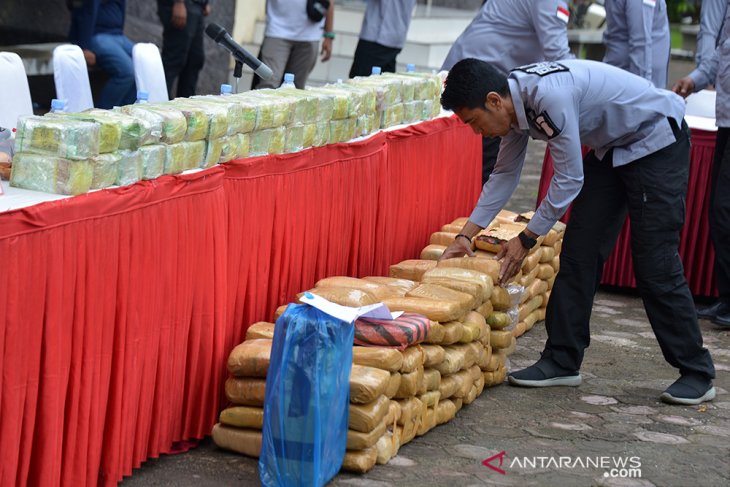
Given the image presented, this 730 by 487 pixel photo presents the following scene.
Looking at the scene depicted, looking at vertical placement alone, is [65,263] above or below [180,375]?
above

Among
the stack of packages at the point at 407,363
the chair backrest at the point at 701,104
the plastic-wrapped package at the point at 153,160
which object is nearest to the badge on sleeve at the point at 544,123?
the stack of packages at the point at 407,363

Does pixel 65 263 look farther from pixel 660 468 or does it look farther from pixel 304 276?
pixel 660 468

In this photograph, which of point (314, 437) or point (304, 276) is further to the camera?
point (304, 276)

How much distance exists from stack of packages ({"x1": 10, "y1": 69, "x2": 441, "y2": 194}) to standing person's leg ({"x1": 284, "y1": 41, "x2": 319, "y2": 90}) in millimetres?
3802

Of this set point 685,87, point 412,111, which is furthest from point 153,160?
point 685,87

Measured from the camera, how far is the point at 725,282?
22.2 ft

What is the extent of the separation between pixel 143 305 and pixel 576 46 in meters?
15.3

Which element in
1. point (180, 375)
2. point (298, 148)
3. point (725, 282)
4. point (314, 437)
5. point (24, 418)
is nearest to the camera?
point (24, 418)

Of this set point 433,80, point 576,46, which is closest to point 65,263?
point 433,80

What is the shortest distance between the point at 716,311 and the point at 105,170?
4217mm

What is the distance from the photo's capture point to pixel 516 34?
7141mm

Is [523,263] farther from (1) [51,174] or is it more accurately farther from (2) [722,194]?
(1) [51,174]

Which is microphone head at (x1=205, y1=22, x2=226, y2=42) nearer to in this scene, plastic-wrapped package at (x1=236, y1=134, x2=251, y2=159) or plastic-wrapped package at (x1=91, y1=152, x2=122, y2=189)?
plastic-wrapped package at (x1=236, y1=134, x2=251, y2=159)

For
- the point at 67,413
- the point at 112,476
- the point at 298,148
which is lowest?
the point at 112,476
